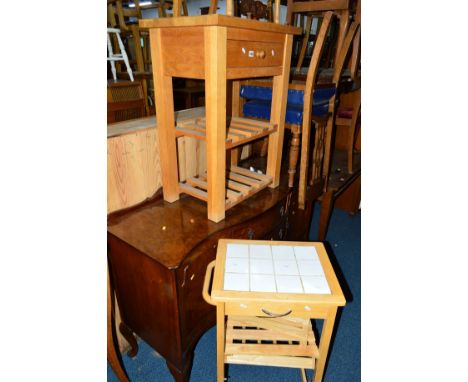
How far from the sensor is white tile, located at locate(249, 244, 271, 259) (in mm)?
1045

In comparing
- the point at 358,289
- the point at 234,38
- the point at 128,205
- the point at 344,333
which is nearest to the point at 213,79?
the point at 234,38

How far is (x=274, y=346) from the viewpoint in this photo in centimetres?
113

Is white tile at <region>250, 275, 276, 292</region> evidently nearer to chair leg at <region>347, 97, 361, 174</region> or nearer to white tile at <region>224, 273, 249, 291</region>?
white tile at <region>224, 273, 249, 291</region>

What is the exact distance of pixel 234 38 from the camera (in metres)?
0.97

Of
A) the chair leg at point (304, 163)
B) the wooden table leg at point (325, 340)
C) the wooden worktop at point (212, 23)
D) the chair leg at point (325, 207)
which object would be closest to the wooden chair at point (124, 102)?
the wooden worktop at point (212, 23)

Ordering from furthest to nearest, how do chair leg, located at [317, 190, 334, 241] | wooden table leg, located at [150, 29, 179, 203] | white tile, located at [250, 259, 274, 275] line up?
chair leg, located at [317, 190, 334, 241]
wooden table leg, located at [150, 29, 179, 203]
white tile, located at [250, 259, 274, 275]

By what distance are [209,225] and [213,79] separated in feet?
1.77

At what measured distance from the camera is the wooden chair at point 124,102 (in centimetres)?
194

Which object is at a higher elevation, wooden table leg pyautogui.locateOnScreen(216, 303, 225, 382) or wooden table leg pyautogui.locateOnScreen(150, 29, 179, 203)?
wooden table leg pyautogui.locateOnScreen(150, 29, 179, 203)

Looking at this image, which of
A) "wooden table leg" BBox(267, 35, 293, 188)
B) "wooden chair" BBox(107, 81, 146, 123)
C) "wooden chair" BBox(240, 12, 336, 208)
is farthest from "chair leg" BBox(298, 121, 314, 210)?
"wooden chair" BBox(107, 81, 146, 123)

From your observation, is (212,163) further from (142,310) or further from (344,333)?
(344,333)

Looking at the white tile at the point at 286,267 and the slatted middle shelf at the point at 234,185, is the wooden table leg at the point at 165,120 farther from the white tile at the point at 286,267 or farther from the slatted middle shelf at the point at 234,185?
the white tile at the point at 286,267

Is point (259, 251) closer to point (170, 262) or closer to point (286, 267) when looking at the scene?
point (286, 267)

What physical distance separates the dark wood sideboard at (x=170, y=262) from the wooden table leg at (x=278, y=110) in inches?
7.0
